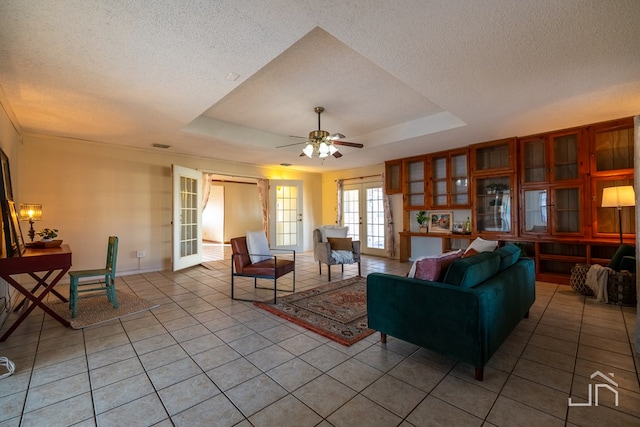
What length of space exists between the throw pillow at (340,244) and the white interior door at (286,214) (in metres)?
2.83

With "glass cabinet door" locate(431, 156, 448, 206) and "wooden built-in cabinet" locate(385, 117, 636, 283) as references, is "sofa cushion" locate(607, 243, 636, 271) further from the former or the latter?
"glass cabinet door" locate(431, 156, 448, 206)

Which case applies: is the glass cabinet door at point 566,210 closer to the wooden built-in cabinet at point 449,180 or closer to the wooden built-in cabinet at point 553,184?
the wooden built-in cabinet at point 553,184

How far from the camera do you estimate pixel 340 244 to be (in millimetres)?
4973

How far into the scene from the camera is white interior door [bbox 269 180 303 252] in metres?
7.46

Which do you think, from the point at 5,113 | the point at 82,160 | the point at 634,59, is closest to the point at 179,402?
the point at 5,113

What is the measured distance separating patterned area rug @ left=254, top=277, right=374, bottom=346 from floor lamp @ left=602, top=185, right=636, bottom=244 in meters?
3.53

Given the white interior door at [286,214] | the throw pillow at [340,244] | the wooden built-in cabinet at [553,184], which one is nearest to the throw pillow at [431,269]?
the throw pillow at [340,244]

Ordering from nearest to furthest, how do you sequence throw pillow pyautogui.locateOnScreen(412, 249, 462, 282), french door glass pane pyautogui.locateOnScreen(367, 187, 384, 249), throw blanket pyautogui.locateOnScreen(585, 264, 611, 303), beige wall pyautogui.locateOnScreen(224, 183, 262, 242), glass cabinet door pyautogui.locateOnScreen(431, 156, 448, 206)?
1. throw pillow pyautogui.locateOnScreen(412, 249, 462, 282)
2. throw blanket pyautogui.locateOnScreen(585, 264, 611, 303)
3. glass cabinet door pyautogui.locateOnScreen(431, 156, 448, 206)
4. french door glass pane pyautogui.locateOnScreen(367, 187, 384, 249)
5. beige wall pyautogui.locateOnScreen(224, 183, 262, 242)

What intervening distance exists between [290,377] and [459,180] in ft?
16.5

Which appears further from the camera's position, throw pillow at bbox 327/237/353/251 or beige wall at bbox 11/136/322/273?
throw pillow at bbox 327/237/353/251

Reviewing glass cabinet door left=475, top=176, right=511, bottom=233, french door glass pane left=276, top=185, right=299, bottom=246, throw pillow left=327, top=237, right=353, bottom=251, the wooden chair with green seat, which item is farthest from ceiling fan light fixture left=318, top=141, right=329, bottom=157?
french door glass pane left=276, top=185, right=299, bottom=246

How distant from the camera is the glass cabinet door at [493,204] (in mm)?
4949

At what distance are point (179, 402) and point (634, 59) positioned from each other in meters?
4.35

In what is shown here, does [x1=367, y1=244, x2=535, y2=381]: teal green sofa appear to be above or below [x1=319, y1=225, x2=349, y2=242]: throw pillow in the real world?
below
